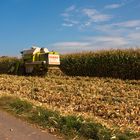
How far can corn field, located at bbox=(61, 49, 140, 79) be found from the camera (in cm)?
2439

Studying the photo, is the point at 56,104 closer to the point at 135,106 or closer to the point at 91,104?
the point at 91,104

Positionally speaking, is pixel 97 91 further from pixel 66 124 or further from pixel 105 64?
pixel 105 64

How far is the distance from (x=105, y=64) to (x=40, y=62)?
4378 millimetres

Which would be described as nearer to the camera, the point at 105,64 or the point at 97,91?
the point at 97,91

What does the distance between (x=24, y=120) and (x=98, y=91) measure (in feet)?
19.7

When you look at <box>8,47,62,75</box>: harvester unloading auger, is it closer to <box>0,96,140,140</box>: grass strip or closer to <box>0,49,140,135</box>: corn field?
<box>0,49,140,135</box>: corn field

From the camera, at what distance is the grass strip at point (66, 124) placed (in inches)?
282

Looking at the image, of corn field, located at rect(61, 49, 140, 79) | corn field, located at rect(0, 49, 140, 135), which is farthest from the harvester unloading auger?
corn field, located at rect(0, 49, 140, 135)

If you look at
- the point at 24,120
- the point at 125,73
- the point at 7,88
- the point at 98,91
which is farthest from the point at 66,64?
the point at 24,120

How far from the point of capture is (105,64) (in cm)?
2620

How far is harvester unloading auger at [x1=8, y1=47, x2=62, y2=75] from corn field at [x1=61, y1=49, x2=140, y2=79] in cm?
187

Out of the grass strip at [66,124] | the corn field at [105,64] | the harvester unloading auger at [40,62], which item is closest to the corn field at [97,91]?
the corn field at [105,64]

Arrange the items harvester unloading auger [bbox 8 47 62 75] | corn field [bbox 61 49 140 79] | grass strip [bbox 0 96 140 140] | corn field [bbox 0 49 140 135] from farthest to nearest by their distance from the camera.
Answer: harvester unloading auger [bbox 8 47 62 75], corn field [bbox 61 49 140 79], corn field [bbox 0 49 140 135], grass strip [bbox 0 96 140 140]

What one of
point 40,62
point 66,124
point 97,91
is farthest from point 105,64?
point 66,124
